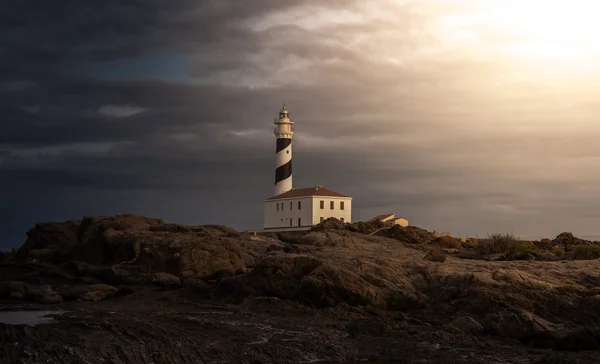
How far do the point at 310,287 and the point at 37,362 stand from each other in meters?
8.53

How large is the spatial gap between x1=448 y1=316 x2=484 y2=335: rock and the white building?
3853 centimetres

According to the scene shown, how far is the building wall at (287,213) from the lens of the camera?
189 feet

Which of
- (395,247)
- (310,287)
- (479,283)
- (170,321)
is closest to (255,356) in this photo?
(170,321)

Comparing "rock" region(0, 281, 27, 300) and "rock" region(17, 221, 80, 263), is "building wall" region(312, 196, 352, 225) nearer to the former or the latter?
"rock" region(17, 221, 80, 263)

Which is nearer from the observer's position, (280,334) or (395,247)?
(280,334)

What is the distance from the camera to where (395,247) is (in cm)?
3378

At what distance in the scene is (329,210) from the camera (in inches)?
2288

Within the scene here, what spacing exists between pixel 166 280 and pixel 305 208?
35.5 m

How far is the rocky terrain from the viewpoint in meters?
13.2

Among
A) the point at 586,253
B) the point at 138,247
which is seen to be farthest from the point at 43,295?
the point at 586,253

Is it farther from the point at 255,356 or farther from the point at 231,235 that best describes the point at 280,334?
the point at 231,235

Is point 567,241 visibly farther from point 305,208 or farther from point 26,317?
point 26,317

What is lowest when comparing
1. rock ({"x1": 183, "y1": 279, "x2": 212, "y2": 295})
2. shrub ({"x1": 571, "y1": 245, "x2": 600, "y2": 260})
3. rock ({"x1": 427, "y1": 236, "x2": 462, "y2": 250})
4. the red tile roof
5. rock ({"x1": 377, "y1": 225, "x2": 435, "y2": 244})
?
rock ({"x1": 183, "y1": 279, "x2": 212, "y2": 295})

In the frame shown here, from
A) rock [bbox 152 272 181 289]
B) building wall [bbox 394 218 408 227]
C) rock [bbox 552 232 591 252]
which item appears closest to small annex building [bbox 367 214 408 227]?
building wall [bbox 394 218 408 227]
